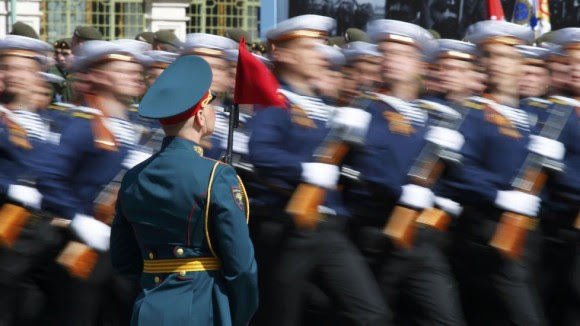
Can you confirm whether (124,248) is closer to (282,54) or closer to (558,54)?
(282,54)

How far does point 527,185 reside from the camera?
543cm

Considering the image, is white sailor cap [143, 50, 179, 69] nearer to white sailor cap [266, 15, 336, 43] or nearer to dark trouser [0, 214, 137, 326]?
white sailor cap [266, 15, 336, 43]

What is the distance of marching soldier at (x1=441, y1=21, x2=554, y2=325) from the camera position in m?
5.34

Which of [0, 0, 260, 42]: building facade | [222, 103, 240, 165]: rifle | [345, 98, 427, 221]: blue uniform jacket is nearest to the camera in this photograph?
[222, 103, 240, 165]: rifle

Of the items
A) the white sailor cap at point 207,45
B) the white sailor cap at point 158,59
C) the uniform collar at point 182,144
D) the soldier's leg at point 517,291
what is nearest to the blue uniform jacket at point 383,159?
the soldier's leg at point 517,291

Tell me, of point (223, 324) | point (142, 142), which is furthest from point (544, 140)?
point (223, 324)

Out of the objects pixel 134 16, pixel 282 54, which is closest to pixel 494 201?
pixel 282 54

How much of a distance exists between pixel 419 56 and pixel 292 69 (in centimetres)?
64

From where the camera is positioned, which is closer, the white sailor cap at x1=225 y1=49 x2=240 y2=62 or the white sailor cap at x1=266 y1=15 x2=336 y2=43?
the white sailor cap at x1=266 y1=15 x2=336 y2=43

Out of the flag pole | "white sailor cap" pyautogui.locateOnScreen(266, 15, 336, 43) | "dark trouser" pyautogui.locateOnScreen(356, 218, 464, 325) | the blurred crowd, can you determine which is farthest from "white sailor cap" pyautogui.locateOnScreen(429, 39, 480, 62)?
the flag pole

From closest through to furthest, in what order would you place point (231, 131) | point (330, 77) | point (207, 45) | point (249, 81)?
point (231, 131) → point (249, 81) → point (330, 77) → point (207, 45)

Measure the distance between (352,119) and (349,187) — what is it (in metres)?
0.32

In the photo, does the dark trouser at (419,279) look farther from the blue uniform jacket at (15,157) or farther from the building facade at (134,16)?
the building facade at (134,16)

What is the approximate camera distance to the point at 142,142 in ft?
18.6
